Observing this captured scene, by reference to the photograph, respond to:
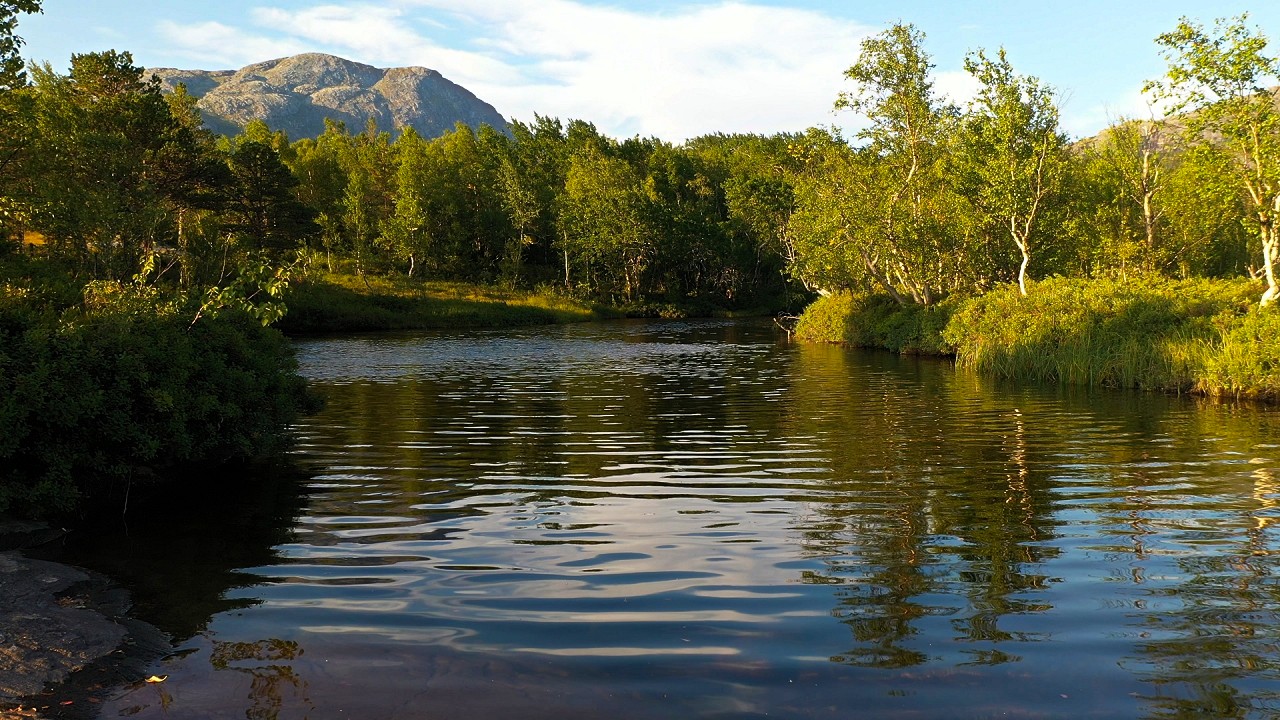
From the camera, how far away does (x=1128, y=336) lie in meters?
29.1

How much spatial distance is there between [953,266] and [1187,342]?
75.8 feet

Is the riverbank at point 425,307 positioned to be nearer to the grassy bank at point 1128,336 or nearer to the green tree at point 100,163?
the green tree at point 100,163

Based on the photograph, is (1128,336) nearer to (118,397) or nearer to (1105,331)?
(1105,331)

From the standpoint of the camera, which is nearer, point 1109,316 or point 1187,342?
point 1187,342

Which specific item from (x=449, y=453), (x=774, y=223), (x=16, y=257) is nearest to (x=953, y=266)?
(x=449, y=453)

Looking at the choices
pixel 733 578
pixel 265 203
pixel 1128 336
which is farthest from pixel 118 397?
pixel 265 203

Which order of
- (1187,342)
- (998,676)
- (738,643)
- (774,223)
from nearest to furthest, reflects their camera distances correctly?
(998,676) → (738,643) → (1187,342) → (774,223)

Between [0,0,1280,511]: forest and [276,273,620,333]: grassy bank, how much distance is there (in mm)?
522

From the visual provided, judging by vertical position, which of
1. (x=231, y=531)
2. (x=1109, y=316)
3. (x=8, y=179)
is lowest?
(x=231, y=531)

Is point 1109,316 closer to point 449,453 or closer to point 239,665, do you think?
point 449,453

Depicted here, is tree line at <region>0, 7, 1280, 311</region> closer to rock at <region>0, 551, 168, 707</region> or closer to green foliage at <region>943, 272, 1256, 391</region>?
green foliage at <region>943, 272, 1256, 391</region>

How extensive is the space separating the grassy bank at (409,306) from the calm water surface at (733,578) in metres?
56.2

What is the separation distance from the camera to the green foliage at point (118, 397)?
10758 millimetres

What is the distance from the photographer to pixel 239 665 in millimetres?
6477
